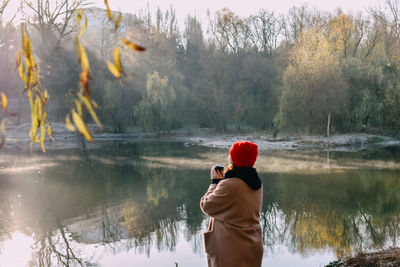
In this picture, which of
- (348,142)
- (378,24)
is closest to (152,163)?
(348,142)

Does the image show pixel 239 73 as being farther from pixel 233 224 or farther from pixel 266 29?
pixel 233 224

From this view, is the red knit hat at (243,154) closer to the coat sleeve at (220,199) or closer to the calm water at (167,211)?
the coat sleeve at (220,199)

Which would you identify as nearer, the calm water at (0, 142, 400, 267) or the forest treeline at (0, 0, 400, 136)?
the calm water at (0, 142, 400, 267)

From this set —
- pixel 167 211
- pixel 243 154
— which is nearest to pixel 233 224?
pixel 243 154

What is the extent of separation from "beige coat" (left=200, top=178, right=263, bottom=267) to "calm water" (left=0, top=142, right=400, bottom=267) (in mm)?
3223

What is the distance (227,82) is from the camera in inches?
1182

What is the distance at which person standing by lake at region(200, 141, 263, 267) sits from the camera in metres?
2.71

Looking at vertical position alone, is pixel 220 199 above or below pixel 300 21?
below

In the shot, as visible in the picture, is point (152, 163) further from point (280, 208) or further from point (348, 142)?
point (348, 142)

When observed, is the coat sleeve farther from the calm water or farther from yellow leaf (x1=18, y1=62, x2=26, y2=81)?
the calm water

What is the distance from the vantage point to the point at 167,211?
8.99 m

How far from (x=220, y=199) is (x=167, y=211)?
6456 mm

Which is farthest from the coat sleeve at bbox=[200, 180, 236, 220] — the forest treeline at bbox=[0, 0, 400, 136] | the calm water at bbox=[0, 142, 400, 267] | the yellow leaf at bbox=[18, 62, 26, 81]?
the forest treeline at bbox=[0, 0, 400, 136]

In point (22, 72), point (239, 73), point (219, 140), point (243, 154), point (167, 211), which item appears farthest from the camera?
point (239, 73)
